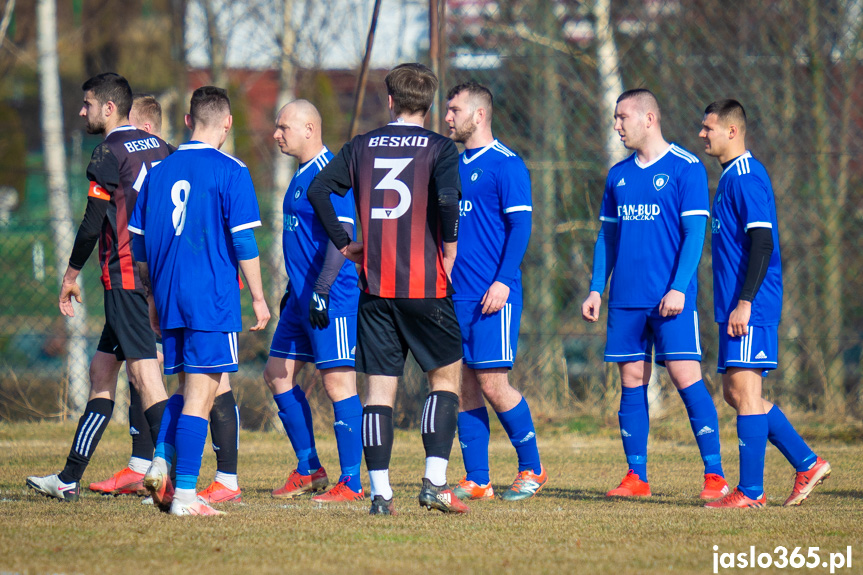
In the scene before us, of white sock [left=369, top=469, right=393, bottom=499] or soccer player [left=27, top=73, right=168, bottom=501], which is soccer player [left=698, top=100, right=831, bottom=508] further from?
soccer player [left=27, top=73, right=168, bottom=501]

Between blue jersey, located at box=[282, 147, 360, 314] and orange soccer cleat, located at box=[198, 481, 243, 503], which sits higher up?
blue jersey, located at box=[282, 147, 360, 314]

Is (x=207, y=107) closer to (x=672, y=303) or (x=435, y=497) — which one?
(x=435, y=497)

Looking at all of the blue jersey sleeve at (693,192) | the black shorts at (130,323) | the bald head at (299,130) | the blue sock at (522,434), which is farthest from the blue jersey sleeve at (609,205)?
the black shorts at (130,323)

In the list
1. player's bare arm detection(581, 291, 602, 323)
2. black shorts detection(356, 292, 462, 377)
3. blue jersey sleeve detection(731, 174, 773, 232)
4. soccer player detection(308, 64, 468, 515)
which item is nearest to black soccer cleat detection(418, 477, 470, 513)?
soccer player detection(308, 64, 468, 515)

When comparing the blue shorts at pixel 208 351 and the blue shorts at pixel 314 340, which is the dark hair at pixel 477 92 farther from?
the blue shorts at pixel 208 351

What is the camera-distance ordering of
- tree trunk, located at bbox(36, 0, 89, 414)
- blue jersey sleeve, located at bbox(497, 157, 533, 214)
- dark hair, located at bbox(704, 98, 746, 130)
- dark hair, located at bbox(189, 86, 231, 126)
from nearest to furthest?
dark hair, located at bbox(189, 86, 231, 126), dark hair, located at bbox(704, 98, 746, 130), blue jersey sleeve, located at bbox(497, 157, 533, 214), tree trunk, located at bbox(36, 0, 89, 414)

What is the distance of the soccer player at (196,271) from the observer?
15.1 ft

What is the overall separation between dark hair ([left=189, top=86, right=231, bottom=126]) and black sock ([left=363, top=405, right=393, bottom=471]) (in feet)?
5.55

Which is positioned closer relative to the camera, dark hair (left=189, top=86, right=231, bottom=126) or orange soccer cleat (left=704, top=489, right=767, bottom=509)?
dark hair (left=189, top=86, right=231, bottom=126)

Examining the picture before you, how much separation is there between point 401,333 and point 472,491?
4.52ft

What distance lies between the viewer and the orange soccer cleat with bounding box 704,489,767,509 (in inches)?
195

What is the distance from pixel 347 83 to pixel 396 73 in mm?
11683

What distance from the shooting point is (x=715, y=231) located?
5.30 metres

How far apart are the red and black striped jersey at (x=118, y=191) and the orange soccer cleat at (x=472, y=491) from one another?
2.20 metres
